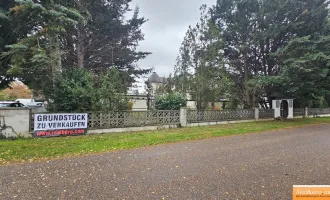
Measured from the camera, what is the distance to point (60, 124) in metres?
9.59

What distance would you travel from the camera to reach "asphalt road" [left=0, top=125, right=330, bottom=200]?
372 cm

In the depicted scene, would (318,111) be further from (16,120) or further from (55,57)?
(16,120)

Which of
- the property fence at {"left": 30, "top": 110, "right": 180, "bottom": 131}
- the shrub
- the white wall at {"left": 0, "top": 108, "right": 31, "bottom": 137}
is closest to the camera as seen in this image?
the white wall at {"left": 0, "top": 108, "right": 31, "bottom": 137}

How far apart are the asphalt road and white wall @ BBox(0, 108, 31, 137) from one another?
4.21m

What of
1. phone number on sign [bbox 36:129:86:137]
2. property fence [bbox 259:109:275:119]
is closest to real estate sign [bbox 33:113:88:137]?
phone number on sign [bbox 36:129:86:137]

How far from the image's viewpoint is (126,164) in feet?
18.0

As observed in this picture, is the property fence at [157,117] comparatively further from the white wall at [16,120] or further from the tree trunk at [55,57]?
the tree trunk at [55,57]

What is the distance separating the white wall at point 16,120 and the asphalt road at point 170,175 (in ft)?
13.8

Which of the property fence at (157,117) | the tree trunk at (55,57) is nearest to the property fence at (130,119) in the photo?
the property fence at (157,117)

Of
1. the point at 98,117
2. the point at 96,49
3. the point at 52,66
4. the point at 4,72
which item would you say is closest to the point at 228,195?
the point at 98,117

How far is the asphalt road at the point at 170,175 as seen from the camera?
3.72 meters

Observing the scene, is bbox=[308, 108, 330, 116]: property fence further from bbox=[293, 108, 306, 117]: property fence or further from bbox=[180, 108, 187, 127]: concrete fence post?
bbox=[180, 108, 187, 127]: concrete fence post

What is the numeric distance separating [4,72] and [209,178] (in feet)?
40.8

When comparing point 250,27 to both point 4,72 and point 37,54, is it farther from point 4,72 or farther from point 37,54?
point 4,72
